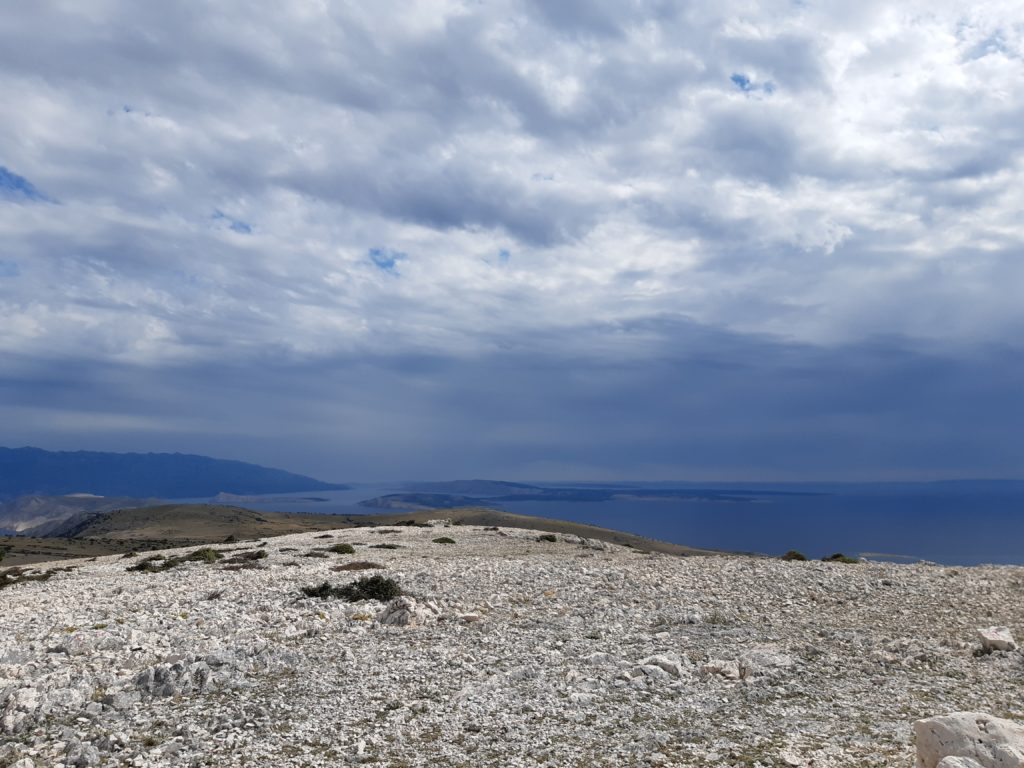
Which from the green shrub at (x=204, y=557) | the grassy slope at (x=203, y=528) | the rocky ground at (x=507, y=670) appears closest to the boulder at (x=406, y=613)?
the rocky ground at (x=507, y=670)

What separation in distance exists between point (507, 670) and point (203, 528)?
118898mm

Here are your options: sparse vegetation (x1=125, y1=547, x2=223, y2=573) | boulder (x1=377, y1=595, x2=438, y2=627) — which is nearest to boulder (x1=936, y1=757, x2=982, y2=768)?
boulder (x1=377, y1=595, x2=438, y2=627)

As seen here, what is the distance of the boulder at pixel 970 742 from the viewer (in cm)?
784

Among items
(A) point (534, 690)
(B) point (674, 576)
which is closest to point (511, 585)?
(B) point (674, 576)

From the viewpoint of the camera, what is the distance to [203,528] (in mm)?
118500

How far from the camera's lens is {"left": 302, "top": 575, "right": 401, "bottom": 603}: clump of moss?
21.8 metres

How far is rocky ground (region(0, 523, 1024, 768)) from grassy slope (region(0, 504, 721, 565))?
148 feet

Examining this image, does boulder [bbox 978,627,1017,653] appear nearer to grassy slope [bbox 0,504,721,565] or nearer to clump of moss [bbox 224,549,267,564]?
clump of moss [bbox 224,549,267,564]

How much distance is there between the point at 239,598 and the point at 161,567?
46.1ft

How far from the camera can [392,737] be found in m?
11.3

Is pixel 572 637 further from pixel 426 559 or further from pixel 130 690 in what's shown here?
pixel 426 559

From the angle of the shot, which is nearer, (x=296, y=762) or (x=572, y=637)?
(x=296, y=762)

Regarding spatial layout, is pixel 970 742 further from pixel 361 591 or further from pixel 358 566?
pixel 358 566

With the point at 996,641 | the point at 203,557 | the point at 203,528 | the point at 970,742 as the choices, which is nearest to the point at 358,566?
the point at 203,557
